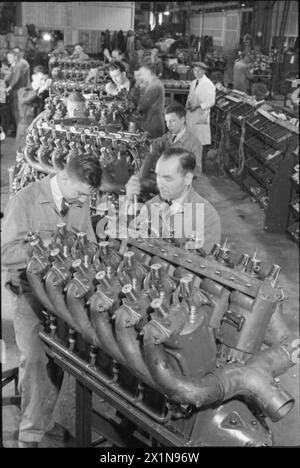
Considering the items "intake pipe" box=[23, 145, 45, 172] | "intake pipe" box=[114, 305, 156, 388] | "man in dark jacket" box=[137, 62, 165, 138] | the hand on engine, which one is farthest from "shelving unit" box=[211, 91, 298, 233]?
"intake pipe" box=[114, 305, 156, 388]

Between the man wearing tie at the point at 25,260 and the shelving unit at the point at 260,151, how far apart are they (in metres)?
2.04

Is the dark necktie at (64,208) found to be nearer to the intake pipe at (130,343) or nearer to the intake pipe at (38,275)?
the intake pipe at (38,275)

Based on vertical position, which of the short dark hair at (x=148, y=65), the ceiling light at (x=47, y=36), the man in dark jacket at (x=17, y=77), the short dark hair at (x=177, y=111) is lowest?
the short dark hair at (x=177, y=111)

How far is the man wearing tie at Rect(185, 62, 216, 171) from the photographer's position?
2717 mm

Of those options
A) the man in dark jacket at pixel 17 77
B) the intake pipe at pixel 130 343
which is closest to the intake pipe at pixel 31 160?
the man in dark jacket at pixel 17 77

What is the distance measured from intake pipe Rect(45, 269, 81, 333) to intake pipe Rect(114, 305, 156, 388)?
23cm

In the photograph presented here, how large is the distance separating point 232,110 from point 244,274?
3530 mm

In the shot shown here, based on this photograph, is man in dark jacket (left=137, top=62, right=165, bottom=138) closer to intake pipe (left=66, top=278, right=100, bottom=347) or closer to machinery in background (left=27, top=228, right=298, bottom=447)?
machinery in background (left=27, top=228, right=298, bottom=447)

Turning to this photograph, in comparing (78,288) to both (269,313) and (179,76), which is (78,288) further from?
(179,76)

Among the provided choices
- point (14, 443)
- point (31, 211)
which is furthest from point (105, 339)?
point (14, 443)

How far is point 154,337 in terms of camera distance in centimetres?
129

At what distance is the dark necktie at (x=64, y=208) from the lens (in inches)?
74.9

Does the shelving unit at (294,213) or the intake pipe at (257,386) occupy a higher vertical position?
the intake pipe at (257,386)

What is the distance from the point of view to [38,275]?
5.31ft
